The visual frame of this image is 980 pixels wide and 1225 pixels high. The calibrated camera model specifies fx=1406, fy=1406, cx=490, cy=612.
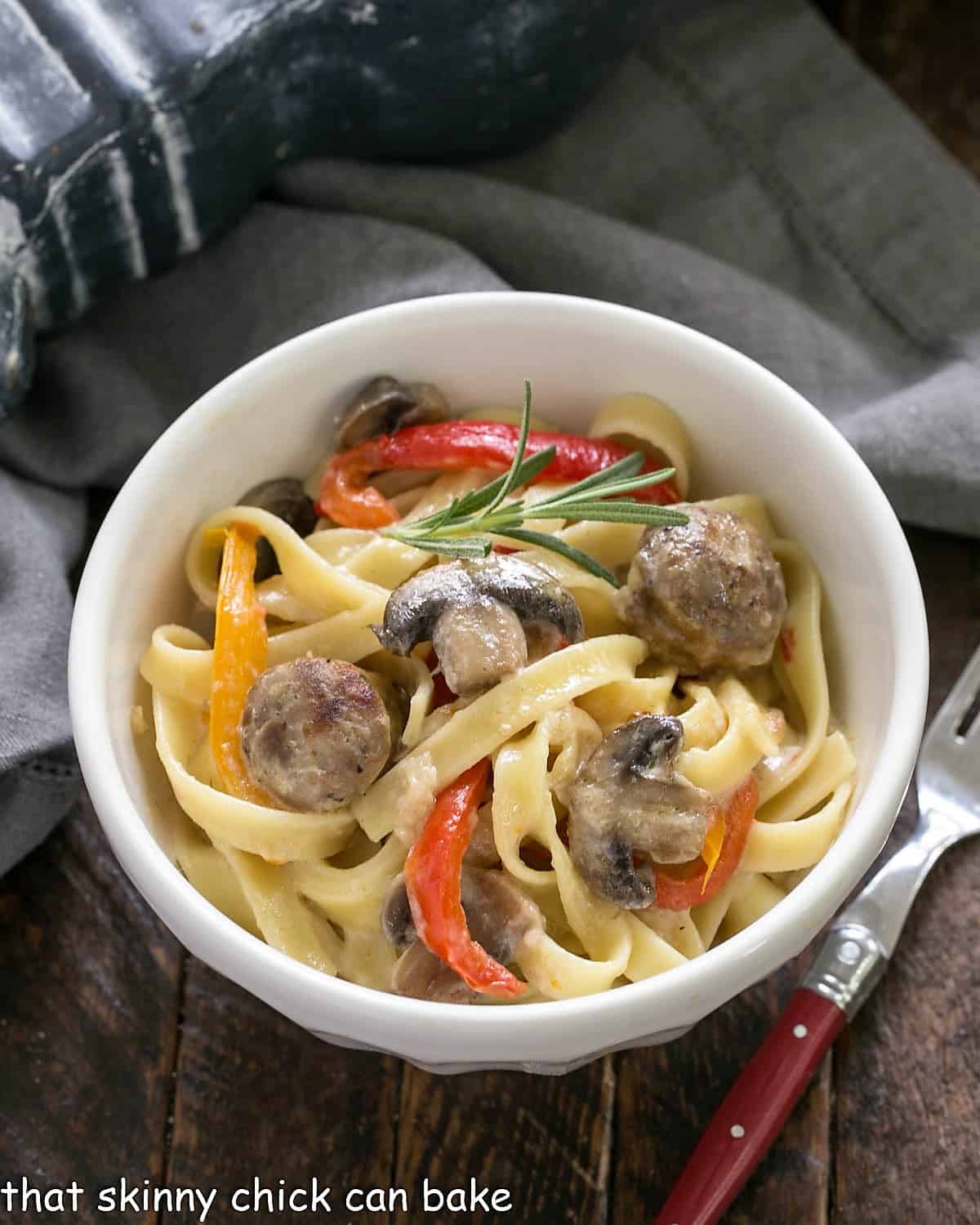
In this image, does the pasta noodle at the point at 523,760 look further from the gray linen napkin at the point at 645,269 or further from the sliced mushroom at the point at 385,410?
the gray linen napkin at the point at 645,269

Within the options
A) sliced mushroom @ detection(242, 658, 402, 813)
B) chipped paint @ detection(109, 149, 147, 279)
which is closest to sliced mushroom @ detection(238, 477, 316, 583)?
sliced mushroom @ detection(242, 658, 402, 813)

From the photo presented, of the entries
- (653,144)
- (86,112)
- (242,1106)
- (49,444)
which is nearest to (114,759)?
(242,1106)

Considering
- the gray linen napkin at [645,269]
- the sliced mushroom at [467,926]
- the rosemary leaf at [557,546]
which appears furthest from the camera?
the gray linen napkin at [645,269]

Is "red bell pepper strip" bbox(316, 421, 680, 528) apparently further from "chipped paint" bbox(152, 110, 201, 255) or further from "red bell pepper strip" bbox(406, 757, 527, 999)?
"chipped paint" bbox(152, 110, 201, 255)

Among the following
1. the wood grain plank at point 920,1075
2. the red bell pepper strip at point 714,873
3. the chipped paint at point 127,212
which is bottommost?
the wood grain plank at point 920,1075

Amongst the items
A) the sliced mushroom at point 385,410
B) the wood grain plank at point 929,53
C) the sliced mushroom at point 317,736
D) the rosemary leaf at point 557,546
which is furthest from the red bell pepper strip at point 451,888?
the wood grain plank at point 929,53

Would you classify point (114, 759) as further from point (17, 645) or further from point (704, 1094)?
point (704, 1094)

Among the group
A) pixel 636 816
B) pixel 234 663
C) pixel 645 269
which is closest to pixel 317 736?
pixel 234 663
